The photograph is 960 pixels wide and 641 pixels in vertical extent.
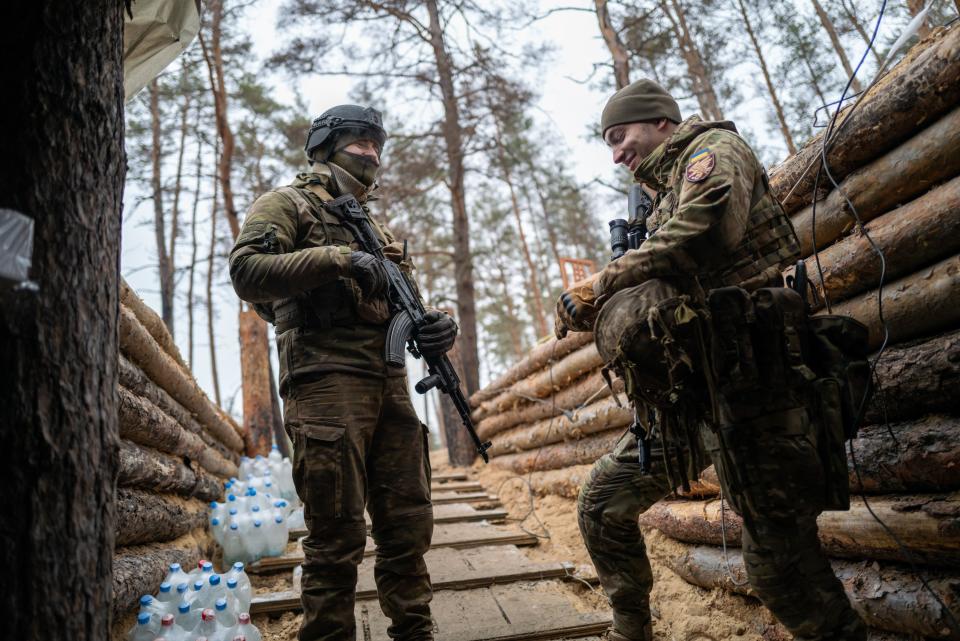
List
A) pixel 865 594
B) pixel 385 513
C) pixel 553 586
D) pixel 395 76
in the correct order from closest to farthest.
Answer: pixel 865 594 < pixel 385 513 < pixel 553 586 < pixel 395 76

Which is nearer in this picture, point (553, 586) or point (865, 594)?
point (865, 594)

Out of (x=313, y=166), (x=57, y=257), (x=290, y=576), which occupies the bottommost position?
(x=290, y=576)

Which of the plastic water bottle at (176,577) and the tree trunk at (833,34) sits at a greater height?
the tree trunk at (833,34)

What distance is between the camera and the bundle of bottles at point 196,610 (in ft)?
8.36

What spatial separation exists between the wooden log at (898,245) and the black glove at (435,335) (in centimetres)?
184

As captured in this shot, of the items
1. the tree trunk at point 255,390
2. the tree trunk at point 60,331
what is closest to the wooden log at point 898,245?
the tree trunk at point 60,331

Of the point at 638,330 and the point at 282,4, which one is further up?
the point at 282,4

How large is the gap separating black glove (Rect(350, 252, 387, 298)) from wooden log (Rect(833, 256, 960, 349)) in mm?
2146

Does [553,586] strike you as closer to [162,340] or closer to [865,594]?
[865,594]

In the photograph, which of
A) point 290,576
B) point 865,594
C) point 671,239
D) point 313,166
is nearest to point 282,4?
point 313,166

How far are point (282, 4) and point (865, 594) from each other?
10739mm

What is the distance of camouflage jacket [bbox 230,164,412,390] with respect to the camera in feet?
8.31

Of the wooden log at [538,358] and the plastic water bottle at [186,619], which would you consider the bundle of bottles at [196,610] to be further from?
the wooden log at [538,358]

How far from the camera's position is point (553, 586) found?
144 inches
